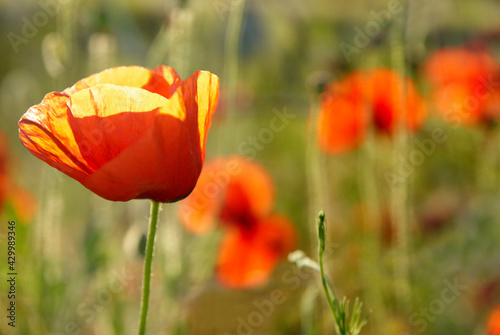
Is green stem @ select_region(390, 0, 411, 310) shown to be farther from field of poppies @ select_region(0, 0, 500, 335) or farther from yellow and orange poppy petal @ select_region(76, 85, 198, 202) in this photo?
yellow and orange poppy petal @ select_region(76, 85, 198, 202)

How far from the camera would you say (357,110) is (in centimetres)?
142

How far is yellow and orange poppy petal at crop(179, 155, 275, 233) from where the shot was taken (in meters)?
1.22

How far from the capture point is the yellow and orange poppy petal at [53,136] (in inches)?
20.9

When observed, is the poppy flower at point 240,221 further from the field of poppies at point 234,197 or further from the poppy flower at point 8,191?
the poppy flower at point 8,191

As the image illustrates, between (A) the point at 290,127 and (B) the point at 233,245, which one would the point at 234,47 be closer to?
(B) the point at 233,245

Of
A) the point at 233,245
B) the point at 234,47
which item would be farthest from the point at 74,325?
the point at 234,47

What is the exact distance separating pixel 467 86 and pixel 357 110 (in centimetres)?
28

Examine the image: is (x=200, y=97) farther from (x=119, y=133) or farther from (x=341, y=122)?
(x=341, y=122)

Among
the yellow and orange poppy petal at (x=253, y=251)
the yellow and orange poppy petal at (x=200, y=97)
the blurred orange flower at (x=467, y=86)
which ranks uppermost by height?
the blurred orange flower at (x=467, y=86)

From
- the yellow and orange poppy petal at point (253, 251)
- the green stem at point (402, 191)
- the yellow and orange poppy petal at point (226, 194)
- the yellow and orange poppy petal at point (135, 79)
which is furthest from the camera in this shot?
the yellow and orange poppy petal at point (253, 251)

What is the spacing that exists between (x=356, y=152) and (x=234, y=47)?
1.34 metres

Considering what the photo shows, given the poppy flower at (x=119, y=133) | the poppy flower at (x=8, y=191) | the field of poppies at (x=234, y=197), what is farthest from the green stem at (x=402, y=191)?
the poppy flower at (x=8, y=191)

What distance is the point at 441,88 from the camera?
1.59 m

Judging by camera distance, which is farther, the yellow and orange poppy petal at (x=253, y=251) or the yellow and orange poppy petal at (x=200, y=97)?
the yellow and orange poppy petal at (x=253, y=251)
